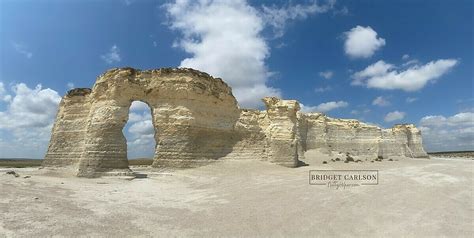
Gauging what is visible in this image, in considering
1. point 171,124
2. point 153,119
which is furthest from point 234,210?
point 153,119

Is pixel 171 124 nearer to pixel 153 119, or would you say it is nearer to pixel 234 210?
pixel 153 119

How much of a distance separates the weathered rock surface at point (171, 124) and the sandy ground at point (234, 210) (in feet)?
11.3

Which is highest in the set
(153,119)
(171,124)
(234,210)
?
(153,119)

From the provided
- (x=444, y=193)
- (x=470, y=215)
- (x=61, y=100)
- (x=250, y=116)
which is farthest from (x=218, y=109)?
(x=470, y=215)

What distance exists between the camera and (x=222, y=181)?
56.5 ft

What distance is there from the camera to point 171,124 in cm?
2081

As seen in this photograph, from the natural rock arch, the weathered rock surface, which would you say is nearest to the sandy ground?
the natural rock arch

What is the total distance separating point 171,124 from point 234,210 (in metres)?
11.3

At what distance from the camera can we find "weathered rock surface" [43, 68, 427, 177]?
18469mm

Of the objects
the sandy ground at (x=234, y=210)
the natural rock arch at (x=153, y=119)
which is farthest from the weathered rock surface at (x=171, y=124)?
the sandy ground at (x=234, y=210)

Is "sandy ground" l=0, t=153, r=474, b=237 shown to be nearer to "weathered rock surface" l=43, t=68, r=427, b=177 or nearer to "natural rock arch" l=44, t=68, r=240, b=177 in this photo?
"natural rock arch" l=44, t=68, r=240, b=177

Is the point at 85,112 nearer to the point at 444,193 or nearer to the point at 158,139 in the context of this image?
the point at 158,139

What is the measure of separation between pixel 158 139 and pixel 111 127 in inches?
126

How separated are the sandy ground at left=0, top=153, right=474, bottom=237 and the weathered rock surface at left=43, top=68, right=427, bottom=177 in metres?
3.44
